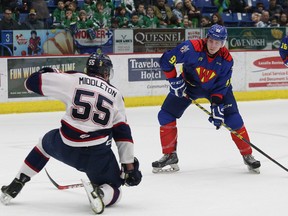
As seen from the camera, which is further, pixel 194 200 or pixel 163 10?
pixel 163 10

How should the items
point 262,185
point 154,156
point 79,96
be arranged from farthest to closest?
point 154,156, point 262,185, point 79,96

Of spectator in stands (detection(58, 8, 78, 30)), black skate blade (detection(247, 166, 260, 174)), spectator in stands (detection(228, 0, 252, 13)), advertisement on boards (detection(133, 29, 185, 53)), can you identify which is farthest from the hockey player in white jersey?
spectator in stands (detection(228, 0, 252, 13))

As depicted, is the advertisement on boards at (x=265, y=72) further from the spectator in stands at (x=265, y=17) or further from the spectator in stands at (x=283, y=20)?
the spectator in stands at (x=265, y=17)

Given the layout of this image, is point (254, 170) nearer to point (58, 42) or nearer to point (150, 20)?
point (58, 42)

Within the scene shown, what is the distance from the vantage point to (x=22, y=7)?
35.5 ft

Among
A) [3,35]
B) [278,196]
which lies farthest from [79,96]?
[3,35]

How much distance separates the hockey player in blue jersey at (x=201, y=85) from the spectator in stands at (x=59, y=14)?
485cm

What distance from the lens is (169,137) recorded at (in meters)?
5.83

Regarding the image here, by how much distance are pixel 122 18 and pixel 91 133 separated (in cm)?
695

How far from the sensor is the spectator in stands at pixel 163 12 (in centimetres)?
1155

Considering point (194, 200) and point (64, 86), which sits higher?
point (64, 86)

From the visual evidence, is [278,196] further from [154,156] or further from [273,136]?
[273,136]

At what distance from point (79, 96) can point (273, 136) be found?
12.8 ft

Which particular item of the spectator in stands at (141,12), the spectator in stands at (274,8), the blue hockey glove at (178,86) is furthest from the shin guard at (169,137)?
the spectator in stands at (274,8)
